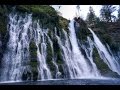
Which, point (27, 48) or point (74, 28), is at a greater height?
point (74, 28)

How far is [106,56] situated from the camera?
23844 millimetres

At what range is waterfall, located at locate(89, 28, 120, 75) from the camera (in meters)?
23.2

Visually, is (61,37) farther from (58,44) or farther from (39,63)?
(39,63)

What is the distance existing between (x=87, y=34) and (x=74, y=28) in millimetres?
1538

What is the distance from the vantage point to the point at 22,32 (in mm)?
19859

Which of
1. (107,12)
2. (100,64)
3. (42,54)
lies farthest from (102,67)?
(107,12)

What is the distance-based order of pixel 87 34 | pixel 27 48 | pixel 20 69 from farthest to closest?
pixel 87 34, pixel 27 48, pixel 20 69

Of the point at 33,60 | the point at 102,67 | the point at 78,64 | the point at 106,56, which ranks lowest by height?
the point at 102,67

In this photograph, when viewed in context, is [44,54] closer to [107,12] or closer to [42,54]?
[42,54]

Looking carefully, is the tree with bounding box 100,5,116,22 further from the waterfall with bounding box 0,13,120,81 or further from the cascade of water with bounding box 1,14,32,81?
the cascade of water with bounding box 1,14,32,81

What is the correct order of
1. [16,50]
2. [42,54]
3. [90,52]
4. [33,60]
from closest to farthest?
[33,60] → [16,50] → [42,54] → [90,52]
